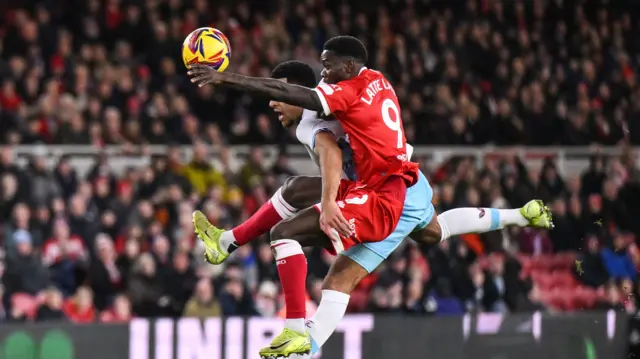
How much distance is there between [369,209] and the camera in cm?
757

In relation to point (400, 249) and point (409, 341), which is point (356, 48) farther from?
point (400, 249)

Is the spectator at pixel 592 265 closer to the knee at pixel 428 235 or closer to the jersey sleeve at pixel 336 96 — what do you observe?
the knee at pixel 428 235

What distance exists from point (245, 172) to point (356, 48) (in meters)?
7.33

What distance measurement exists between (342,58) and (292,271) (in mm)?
1309

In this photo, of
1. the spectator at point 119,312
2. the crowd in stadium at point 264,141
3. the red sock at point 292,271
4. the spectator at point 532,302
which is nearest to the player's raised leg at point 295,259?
the red sock at point 292,271

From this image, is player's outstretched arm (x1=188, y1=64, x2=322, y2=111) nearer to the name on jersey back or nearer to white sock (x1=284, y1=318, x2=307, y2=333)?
the name on jersey back

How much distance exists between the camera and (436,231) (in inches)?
324

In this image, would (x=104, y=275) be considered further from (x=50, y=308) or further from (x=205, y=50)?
(x=205, y=50)

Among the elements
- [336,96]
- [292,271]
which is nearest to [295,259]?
[292,271]

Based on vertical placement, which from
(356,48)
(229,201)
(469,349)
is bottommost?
(469,349)

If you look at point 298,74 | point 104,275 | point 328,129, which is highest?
point 298,74

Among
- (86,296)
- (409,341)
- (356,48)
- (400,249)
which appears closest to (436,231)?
(356,48)

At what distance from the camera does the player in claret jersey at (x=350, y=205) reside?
7.37 m

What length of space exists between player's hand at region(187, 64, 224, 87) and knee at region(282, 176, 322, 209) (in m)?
1.53
